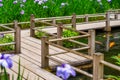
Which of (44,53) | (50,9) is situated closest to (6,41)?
(44,53)

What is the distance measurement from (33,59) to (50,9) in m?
5.84

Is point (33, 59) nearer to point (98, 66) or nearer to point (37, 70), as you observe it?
point (37, 70)

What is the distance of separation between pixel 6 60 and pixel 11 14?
33.0 ft

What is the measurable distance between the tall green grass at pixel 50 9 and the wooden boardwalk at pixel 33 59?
2.33 m

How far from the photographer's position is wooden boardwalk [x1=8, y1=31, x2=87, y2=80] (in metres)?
7.31

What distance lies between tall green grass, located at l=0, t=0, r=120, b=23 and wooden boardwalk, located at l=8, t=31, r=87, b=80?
2326 millimetres

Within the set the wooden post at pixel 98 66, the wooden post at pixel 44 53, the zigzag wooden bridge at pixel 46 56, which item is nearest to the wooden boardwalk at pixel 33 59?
the zigzag wooden bridge at pixel 46 56

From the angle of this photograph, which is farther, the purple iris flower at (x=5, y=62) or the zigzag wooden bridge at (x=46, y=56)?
the zigzag wooden bridge at (x=46, y=56)

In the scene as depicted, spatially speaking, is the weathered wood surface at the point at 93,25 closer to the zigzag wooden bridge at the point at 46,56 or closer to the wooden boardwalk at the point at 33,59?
the zigzag wooden bridge at the point at 46,56

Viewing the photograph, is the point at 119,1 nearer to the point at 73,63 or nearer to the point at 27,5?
the point at 27,5

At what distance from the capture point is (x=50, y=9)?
14.3 m

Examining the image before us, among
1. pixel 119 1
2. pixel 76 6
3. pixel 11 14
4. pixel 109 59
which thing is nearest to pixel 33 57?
pixel 109 59

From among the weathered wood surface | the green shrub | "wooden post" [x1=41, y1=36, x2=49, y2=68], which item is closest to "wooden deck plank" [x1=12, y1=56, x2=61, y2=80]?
"wooden post" [x1=41, y1=36, x2=49, y2=68]

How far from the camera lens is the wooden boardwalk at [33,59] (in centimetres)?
731
